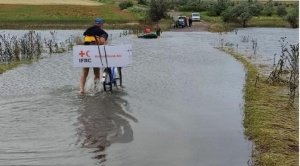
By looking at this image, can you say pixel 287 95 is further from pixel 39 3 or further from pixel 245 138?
pixel 39 3

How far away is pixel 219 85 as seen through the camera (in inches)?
587

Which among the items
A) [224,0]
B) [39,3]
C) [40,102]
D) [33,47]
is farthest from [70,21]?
[40,102]

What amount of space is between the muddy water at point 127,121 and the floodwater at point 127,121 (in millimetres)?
15

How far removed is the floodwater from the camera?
7.82 metres

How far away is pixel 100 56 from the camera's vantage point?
13.2m

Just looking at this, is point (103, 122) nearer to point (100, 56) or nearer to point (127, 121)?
point (127, 121)

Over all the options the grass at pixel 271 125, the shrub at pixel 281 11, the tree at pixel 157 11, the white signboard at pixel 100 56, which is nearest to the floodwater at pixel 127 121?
the grass at pixel 271 125

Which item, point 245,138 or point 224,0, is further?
point 224,0

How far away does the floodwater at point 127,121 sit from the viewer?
782 centimetres

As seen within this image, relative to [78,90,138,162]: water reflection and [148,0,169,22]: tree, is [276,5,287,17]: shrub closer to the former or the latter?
[148,0,169,22]: tree

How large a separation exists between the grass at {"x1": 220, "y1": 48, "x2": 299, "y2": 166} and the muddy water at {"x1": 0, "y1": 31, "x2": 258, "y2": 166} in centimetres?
22

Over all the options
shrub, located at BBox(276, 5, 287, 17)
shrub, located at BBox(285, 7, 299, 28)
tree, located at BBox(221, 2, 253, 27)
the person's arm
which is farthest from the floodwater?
shrub, located at BBox(276, 5, 287, 17)

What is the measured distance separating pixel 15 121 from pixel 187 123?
11.8 ft

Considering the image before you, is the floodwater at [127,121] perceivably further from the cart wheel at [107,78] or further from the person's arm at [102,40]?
the person's arm at [102,40]
